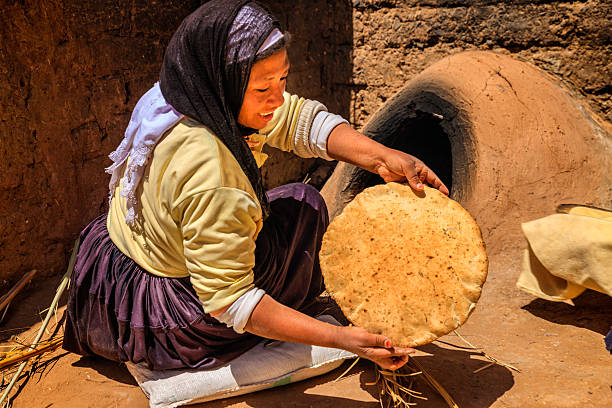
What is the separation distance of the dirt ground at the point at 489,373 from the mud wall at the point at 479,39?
156 cm

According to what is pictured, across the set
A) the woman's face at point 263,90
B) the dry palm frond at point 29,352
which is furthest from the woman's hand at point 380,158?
the dry palm frond at point 29,352

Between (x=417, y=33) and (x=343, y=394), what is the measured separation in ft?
9.70

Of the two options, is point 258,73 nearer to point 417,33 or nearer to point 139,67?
point 139,67

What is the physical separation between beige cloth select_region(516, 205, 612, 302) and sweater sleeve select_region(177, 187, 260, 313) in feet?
5.13

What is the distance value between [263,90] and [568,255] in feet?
5.47

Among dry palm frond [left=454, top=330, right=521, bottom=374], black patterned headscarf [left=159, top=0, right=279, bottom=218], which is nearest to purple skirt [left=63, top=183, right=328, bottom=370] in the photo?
black patterned headscarf [left=159, top=0, right=279, bottom=218]

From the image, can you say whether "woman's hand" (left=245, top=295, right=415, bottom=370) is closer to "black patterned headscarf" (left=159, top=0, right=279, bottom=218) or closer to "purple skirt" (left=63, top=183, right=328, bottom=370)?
"purple skirt" (left=63, top=183, right=328, bottom=370)

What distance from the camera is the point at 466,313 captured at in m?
2.05

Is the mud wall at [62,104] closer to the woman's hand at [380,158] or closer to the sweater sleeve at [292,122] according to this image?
the sweater sleeve at [292,122]

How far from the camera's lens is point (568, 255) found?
8.91 feet

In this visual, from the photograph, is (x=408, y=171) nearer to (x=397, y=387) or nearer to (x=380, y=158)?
(x=380, y=158)

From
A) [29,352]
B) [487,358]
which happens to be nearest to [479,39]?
[487,358]

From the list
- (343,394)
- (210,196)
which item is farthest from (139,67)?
(343,394)

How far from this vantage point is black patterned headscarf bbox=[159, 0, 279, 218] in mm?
1981
